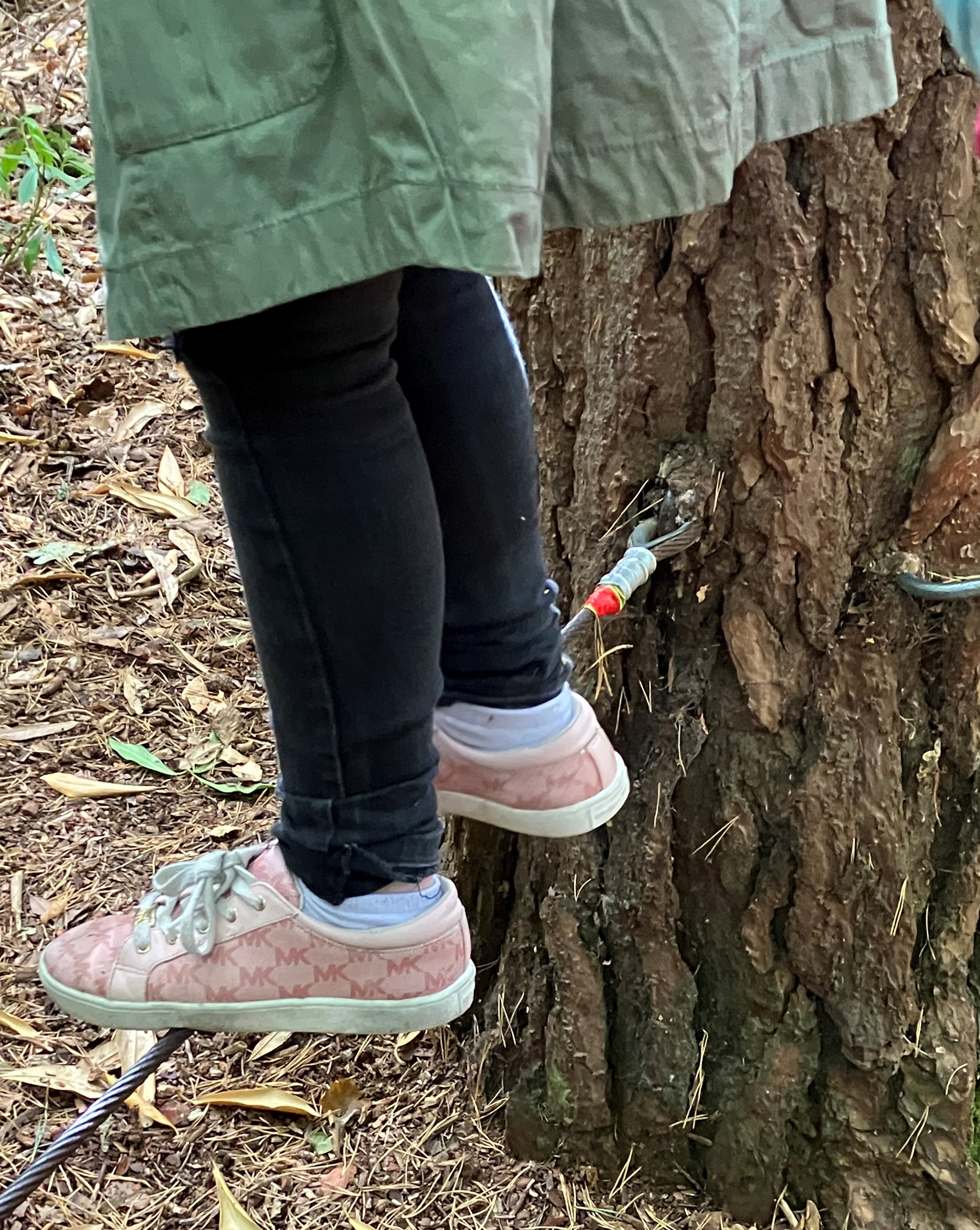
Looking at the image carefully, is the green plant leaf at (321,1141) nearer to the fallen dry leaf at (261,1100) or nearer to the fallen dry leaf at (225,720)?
the fallen dry leaf at (261,1100)

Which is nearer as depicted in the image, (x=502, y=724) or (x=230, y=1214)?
(x=502, y=724)

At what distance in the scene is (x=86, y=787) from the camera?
192cm

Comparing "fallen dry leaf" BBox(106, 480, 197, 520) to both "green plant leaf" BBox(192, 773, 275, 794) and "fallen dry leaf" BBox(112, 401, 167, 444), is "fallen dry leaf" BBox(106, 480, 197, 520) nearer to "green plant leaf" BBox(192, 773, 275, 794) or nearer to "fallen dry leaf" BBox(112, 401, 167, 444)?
"fallen dry leaf" BBox(112, 401, 167, 444)

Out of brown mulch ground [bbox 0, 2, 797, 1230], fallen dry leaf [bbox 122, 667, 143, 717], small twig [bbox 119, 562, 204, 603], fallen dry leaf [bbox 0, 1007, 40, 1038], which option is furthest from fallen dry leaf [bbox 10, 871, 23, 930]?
small twig [bbox 119, 562, 204, 603]

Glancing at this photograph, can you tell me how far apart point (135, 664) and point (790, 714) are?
1.28 metres

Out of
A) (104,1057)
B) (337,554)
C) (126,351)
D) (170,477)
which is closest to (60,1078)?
(104,1057)

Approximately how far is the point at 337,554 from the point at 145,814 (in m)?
1.24

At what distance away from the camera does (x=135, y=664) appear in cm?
216

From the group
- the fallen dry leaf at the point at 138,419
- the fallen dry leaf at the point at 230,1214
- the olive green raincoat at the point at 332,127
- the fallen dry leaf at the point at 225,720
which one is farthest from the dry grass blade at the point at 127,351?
the olive green raincoat at the point at 332,127

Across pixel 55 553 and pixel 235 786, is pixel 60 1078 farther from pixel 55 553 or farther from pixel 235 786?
pixel 55 553

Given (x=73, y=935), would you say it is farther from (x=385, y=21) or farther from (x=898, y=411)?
(x=898, y=411)

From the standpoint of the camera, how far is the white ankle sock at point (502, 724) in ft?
3.42

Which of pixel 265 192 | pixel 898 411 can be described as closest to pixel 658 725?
pixel 898 411

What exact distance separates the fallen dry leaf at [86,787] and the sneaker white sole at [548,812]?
98 centimetres
